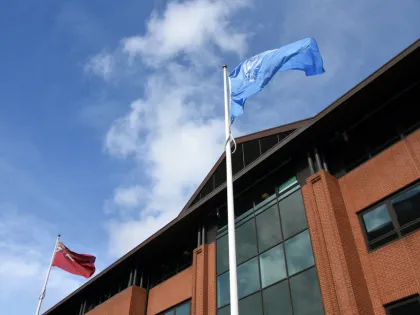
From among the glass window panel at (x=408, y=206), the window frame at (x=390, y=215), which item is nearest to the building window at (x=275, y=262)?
the window frame at (x=390, y=215)

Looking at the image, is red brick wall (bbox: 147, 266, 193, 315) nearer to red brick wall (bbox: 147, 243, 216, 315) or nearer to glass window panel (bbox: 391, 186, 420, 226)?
red brick wall (bbox: 147, 243, 216, 315)

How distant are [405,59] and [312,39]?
3846mm

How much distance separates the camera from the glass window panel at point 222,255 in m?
18.3

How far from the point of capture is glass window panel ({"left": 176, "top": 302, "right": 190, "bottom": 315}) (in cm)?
1991

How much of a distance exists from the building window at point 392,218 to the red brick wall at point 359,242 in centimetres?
24

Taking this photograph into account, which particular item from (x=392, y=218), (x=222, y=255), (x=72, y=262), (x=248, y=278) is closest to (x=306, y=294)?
(x=248, y=278)

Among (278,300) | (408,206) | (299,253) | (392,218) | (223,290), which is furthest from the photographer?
(223,290)

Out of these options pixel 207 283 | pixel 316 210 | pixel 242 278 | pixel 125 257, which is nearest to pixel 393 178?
pixel 316 210

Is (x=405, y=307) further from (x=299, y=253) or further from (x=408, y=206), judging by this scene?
(x=299, y=253)

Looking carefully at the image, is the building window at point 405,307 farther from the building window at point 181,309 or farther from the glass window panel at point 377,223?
the building window at point 181,309

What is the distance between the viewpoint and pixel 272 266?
Answer: 15734 millimetres

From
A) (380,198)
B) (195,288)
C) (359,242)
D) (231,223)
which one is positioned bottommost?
(231,223)

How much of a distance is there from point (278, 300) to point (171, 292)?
8.15 metres

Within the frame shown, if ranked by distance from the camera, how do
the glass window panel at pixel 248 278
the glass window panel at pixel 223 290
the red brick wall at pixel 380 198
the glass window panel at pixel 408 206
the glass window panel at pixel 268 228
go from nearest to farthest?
the red brick wall at pixel 380 198 < the glass window panel at pixel 408 206 < the glass window panel at pixel 248 278 < the glass window panel at pixel 268 228 < the glass window panel at pixel 223 290
